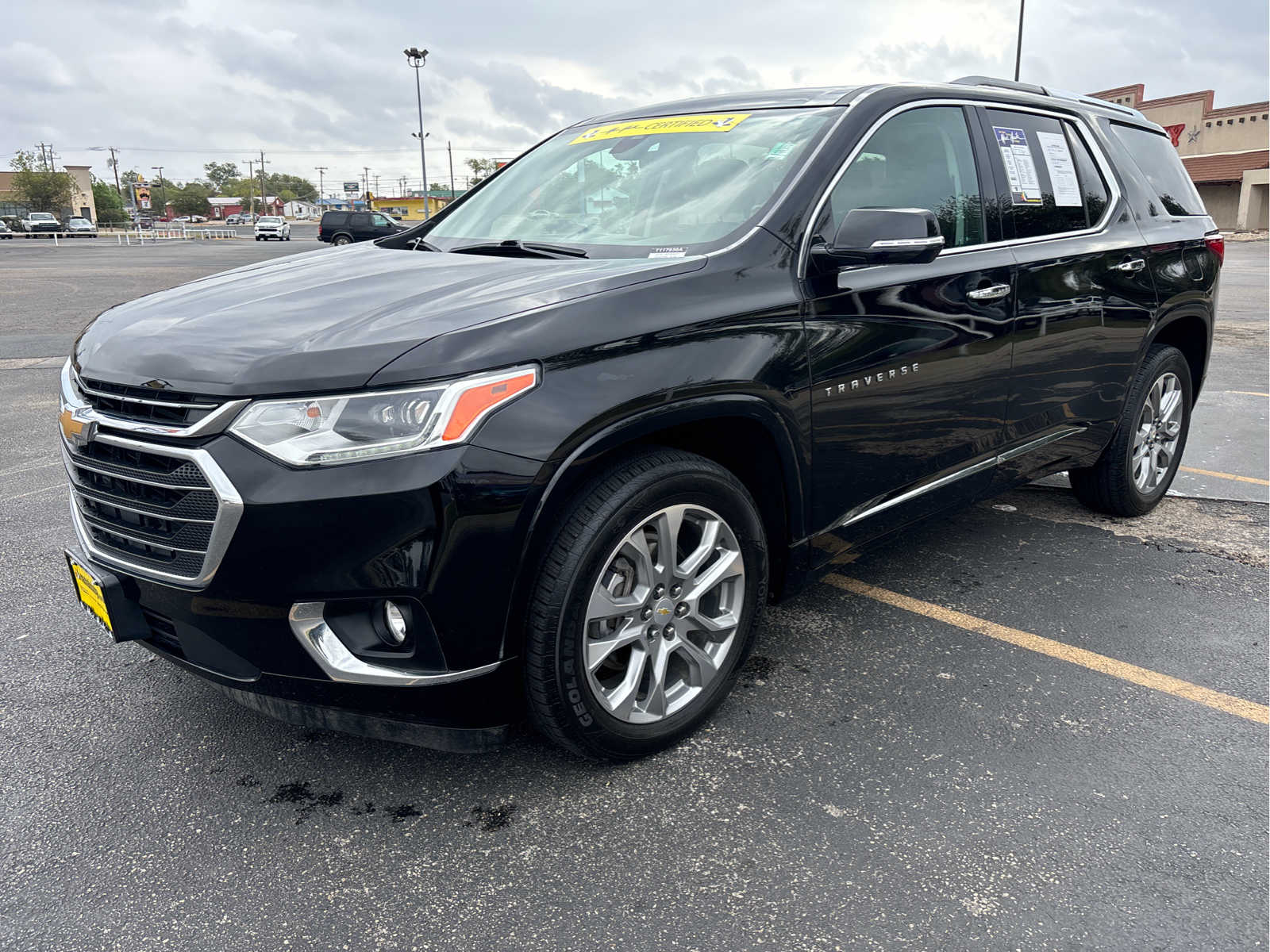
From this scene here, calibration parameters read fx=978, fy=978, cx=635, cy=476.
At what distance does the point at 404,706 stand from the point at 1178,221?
14.1 feet

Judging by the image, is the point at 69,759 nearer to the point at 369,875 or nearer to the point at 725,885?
the point at 369,875

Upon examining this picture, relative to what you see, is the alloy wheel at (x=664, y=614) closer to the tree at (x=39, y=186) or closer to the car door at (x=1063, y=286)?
the car door at (x=1063, y=286)

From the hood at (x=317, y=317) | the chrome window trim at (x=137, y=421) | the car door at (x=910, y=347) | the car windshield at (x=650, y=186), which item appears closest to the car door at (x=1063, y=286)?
the car door at (x=910, y=347)

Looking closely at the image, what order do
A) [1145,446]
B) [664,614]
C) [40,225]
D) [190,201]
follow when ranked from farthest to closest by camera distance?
1. [190,201]
2. [40,225]
3. [1145,446]
4. [664,614]

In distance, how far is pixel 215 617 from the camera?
2258 mm

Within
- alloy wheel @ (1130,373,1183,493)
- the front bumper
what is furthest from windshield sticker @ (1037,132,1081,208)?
the front bumper

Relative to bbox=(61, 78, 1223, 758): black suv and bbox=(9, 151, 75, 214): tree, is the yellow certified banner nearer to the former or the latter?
bbox=(61, 78, 1223, 758): black suv

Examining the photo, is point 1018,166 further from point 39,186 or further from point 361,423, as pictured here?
point 39,186

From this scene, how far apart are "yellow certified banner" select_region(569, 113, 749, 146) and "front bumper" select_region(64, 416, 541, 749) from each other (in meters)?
1.74

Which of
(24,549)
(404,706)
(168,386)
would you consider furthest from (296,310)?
(24,549)

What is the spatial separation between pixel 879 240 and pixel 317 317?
1.57 m

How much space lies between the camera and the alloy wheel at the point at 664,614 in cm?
249

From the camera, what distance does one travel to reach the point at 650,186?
3264 millimetres

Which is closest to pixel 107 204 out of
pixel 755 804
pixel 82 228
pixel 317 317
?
pixel 82 228
